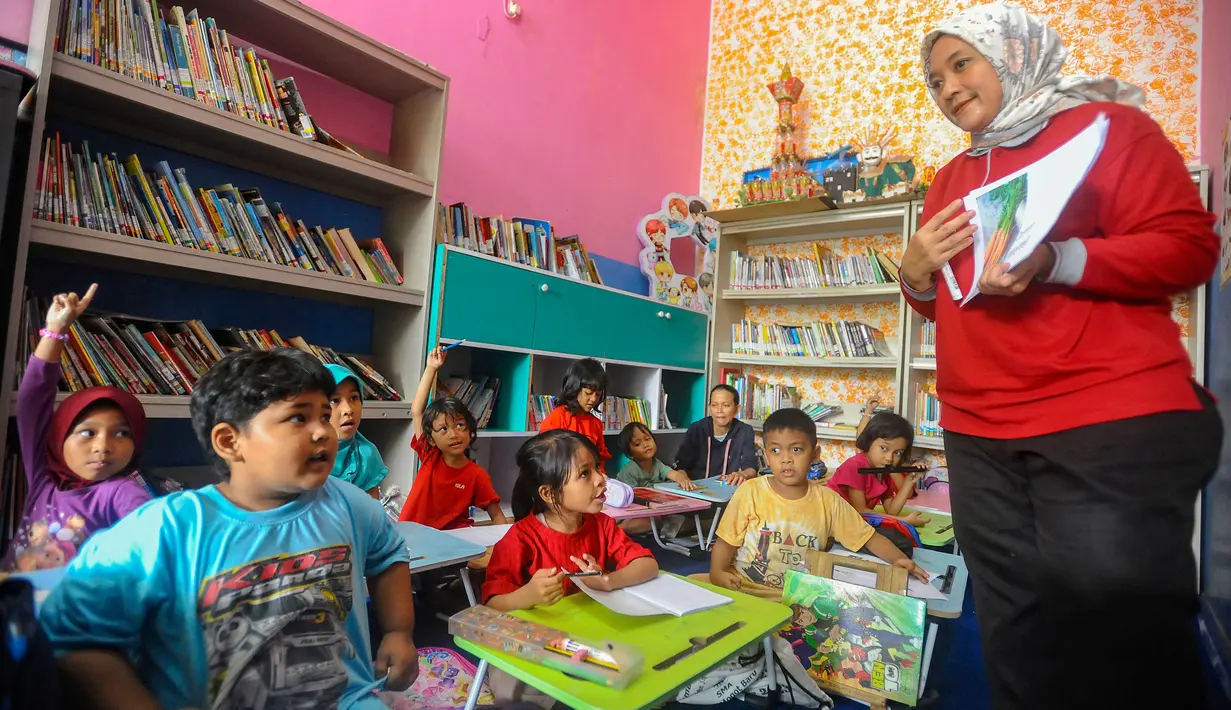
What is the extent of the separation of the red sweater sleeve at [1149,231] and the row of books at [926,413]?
11.3 feet

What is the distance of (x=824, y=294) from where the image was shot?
441 cm

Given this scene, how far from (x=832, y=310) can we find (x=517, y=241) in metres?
2.47

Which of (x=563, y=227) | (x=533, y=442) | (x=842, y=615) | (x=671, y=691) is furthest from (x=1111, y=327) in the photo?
(x=563, y=227)

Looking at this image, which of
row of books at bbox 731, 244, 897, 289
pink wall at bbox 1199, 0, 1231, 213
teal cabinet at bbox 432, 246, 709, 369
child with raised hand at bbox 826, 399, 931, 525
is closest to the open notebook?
child with raised hand at bbox 826, 399, 931, 525

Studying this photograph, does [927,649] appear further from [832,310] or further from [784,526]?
[832,310]

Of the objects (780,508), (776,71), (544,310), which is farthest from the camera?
(776,71)

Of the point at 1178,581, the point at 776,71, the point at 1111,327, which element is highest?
the point at 776,71

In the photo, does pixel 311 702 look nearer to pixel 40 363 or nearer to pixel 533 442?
pixel 533 442

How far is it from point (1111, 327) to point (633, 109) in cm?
427

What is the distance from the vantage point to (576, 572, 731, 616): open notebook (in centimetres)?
125

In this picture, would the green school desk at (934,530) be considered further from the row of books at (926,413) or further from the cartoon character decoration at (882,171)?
the cartoon character decoration at (882,171)

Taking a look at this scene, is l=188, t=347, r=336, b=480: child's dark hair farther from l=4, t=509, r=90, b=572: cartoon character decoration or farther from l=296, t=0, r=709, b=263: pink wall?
l=296, t=0, r=709, b=263: pink wall

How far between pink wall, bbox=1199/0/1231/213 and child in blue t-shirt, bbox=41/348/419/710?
147 inches

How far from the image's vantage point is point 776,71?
5.08 metres
